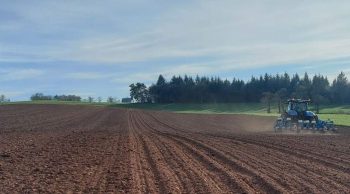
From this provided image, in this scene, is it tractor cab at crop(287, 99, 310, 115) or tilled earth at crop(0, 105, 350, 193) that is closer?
tilled earth at crop(0, 105, 350, 193)

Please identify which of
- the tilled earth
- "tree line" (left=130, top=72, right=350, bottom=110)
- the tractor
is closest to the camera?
the tilled earth

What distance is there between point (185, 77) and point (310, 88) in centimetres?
4245

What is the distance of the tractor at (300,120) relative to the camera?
1221 inches

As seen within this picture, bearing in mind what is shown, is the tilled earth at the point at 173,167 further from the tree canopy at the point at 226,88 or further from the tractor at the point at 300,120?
the tree canopy at the point at 226,88

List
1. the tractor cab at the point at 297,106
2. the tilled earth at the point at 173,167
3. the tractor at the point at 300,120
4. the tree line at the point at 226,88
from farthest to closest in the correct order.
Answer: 1. the tree line at the point at 226,88
2. the tractor cab at the point at 297,106
3. the tractor at the point at 300,120
4. the tilled earth at the point at 173,167

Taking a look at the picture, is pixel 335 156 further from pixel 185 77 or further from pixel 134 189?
pixel 185 77

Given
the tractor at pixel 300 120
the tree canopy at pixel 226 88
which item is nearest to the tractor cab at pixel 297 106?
the tractor at pixel 300 120

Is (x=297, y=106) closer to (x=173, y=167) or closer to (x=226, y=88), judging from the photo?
(x=173, y=167)

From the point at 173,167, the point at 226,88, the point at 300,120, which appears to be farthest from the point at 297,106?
the point at 226,88

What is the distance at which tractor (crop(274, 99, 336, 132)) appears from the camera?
3102 centimetres

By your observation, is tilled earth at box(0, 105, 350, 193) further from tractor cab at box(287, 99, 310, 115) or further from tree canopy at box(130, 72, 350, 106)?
tree canopy at box(130, 72, 350, 106)

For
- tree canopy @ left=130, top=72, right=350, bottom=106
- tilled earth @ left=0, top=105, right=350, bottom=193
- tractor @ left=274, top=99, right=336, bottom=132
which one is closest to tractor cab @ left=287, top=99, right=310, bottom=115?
tractor @ left=274, top=99, right=336, bottom=132

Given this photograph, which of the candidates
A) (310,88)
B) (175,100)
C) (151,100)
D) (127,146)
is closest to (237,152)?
(127,146)

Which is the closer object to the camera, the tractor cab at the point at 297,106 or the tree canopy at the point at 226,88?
the tractor cab at the point at 297,106
